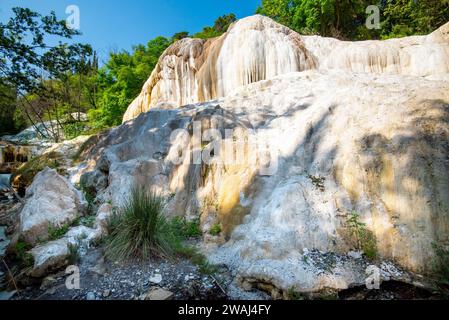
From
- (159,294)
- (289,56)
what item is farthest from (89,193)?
(289,56)

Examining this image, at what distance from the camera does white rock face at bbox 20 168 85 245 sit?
14.7ft

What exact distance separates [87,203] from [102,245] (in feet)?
6.44

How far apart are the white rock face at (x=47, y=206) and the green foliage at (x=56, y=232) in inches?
1.9

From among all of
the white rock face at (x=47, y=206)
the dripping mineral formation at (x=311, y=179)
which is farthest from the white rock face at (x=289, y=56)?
the white rock face at (x=47, y=206)

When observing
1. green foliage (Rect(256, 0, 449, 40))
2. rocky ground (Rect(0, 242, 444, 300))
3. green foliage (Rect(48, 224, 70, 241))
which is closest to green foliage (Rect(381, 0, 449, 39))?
green foliage (Rect(256, 0, 449, 40))

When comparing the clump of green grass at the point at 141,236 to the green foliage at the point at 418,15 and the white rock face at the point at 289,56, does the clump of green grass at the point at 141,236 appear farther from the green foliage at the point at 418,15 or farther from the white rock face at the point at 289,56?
the green foliage at the point at 418,15

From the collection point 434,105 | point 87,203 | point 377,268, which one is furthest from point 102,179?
point 434,105

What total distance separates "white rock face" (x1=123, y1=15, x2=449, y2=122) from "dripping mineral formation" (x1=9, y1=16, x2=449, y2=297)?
522 mm

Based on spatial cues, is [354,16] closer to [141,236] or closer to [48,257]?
[141,236]

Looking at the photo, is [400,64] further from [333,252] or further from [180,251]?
[180,251]

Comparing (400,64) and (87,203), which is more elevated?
(400,64)

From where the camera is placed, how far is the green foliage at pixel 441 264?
2.89 metres

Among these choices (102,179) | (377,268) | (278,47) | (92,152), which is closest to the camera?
(377,268)
